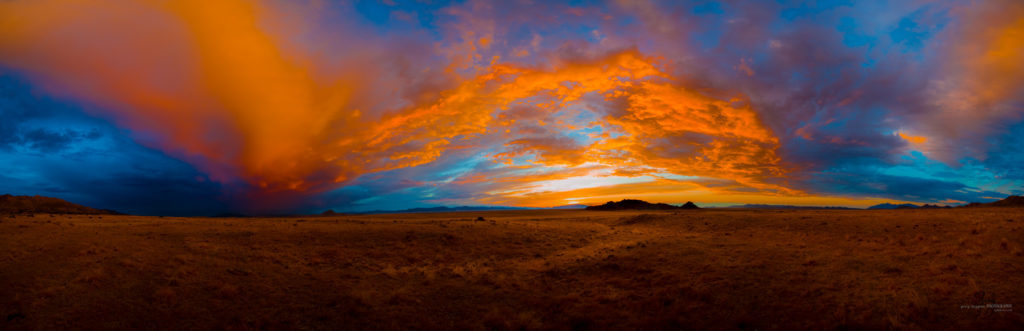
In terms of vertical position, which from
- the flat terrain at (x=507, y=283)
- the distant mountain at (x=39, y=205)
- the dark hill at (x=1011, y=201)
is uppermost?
the distant mountain at (x=39, y=205)

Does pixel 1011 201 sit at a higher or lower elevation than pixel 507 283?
higher

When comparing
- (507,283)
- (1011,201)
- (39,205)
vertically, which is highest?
(39,205)

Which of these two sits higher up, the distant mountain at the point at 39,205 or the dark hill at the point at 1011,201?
the distant mountain at the point at 39,205

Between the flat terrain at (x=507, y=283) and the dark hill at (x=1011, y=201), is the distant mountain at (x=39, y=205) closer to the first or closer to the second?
the flat terrain at (x=507, y=283)

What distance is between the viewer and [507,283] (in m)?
19.2

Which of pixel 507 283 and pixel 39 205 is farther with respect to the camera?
pixel 39 205

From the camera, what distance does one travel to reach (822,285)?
1582 centimetres

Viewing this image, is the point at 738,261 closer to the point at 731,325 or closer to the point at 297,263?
the point at 731,325

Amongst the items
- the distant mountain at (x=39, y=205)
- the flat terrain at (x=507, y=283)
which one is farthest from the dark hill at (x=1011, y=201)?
the distant mountain at (x=39, y=205)

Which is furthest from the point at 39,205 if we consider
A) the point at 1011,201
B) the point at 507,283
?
the point at 1011,201

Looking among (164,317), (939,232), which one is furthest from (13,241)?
(939,232)

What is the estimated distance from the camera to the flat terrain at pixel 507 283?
41.9 ft

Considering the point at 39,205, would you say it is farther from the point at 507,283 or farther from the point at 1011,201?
the point at 1011,201

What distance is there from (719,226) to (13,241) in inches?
2202
